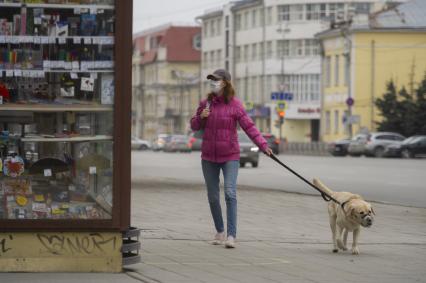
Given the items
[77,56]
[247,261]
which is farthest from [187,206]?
[77,56]

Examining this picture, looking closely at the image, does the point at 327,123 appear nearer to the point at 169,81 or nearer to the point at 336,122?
the point at 336,122

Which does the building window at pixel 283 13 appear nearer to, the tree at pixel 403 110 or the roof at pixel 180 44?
the roof at pixel 180 44

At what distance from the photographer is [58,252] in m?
9.75

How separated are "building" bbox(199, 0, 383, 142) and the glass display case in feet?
310

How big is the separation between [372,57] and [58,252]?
7888 centimetres

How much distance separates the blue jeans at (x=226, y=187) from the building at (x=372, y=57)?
6949 cm

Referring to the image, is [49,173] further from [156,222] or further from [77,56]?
[156,222]

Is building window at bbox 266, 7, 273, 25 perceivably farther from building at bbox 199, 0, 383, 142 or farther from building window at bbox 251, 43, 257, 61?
building window at bbox 251, 43, 257, 61

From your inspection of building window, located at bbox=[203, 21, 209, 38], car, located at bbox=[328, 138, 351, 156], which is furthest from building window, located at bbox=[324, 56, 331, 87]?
building window, located at bbox=[203, 21, 209, 38]

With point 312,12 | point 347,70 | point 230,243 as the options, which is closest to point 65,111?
point 230,243

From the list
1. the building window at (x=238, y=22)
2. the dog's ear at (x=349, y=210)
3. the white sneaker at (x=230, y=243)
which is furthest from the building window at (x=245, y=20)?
the dog's ear at (x=349, y=210)

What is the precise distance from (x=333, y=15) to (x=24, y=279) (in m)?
104

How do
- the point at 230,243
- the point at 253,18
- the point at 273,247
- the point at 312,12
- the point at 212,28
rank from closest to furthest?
the point at 230,243, the point at 273,247, the point at 312,12, the point at 253,18, the point at 212,28

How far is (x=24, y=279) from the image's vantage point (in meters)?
9.38
